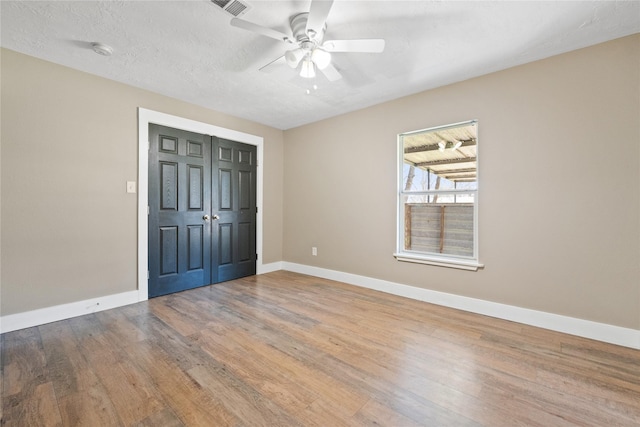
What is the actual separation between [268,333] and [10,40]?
331 cm

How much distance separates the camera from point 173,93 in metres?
3.27

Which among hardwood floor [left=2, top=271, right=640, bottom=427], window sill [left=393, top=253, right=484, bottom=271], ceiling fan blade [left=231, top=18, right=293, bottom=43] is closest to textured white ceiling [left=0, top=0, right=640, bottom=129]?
ceiling fan blade [left=231, top=18, right=293, bottom=43]

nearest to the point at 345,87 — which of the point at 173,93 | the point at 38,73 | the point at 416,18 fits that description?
the point at 416,18

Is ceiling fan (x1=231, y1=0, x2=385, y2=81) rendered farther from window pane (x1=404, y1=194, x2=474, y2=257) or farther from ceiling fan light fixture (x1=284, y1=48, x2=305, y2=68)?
window pane (x1=404, y1=194, x2=474, y2=257)

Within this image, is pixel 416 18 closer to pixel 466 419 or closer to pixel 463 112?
pixel 463 112

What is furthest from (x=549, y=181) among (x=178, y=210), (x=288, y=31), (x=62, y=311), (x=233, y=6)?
(x=62, y=311)

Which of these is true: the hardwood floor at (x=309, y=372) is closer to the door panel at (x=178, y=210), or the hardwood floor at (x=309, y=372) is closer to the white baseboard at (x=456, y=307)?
the white baseboard at (x=456, y=307)

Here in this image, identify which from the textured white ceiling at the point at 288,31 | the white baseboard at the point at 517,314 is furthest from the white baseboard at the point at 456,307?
the textured white ceiling at the point at 288,31

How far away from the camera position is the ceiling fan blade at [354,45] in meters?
1.91

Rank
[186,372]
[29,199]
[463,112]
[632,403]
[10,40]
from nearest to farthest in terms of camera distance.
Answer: [632,403] → [186,372] → [10,40] → [29,199] → [463,112]

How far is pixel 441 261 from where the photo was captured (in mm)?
3070

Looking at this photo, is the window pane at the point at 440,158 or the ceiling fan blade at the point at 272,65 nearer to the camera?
the ceiling fan blade at the point at 272,65

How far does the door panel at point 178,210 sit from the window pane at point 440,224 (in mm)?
2770

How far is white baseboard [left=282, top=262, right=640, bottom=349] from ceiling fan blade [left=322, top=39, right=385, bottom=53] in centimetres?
260
